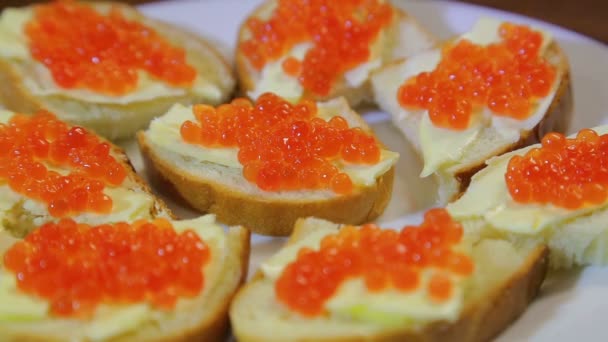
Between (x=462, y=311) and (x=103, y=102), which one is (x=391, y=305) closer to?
(x=462, y=311)

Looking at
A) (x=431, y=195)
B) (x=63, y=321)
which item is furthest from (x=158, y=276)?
(x=431, y=195)

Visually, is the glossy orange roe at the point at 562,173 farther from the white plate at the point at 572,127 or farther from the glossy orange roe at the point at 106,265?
the glossy orange roe at the point at 106,265

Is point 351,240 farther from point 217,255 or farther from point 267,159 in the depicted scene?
point 267,159

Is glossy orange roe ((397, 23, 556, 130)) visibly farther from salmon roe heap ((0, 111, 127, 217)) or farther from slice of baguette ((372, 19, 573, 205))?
salmon roe heap ((0, 111, 127, 217))

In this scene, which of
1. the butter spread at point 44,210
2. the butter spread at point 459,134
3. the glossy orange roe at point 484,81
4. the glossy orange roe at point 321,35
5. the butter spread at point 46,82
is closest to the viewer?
the butter spread at point 44,210

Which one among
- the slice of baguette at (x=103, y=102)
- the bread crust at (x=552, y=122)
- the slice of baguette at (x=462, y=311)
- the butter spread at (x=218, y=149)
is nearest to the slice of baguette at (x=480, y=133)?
the bread crust at (x=552, y=122)

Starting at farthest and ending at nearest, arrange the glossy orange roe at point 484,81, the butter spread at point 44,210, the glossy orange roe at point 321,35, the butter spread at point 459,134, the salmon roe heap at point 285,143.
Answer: the glossy orange roe at point 321,35 < the glossy orange roe at point 484,81 < the butter spread at point 459,134 < the salmon roe heap at point 285,143 < the butter spread at point 44,210

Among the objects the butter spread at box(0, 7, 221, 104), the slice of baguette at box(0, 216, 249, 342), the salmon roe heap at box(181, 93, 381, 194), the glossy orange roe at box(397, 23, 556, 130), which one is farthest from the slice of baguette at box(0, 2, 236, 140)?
the slice of baguette at box(0, 216, 249, 342)
